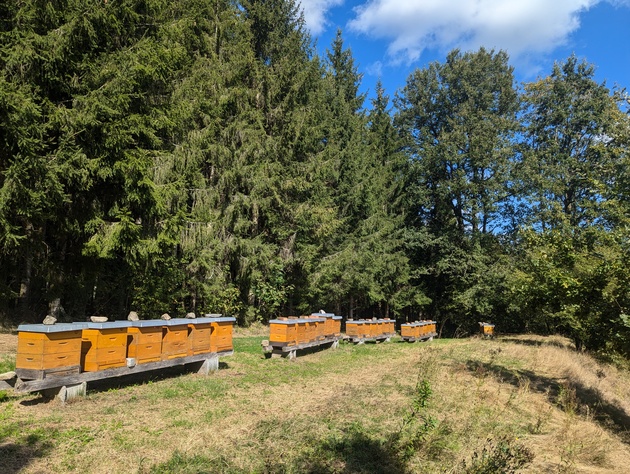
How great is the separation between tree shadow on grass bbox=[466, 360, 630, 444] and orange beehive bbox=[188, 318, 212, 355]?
7.09m

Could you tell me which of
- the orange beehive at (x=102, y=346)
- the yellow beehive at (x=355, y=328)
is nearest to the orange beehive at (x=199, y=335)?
the orange beehive at (x=102, y=346)

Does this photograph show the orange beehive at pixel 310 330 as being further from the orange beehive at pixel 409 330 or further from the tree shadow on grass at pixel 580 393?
the orange beehive at pixel 409 330

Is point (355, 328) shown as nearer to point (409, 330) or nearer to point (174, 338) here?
point (409, 330)

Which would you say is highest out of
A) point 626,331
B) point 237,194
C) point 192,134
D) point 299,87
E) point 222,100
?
point 299,87

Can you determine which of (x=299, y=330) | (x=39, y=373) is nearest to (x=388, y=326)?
(x=299, y=330)

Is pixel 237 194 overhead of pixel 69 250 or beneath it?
overhead

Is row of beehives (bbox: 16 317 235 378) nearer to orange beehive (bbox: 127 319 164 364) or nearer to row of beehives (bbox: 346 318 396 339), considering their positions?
orange beehive (bbox: 127 319 164 364)

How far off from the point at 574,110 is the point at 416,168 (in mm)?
13551

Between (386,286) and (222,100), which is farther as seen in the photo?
(386,286)

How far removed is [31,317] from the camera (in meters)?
13.7

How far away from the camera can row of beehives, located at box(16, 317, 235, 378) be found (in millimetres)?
5809

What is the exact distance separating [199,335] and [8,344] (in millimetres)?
5084

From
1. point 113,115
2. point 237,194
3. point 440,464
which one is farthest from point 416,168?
point 440,464

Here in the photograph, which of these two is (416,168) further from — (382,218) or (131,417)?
(131,417)
